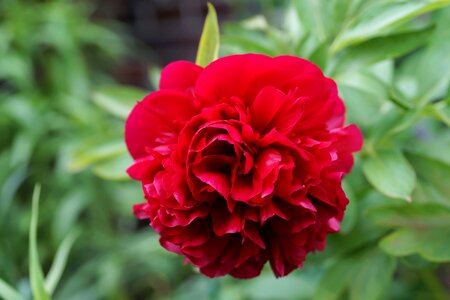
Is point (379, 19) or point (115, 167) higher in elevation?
point (379, 19)

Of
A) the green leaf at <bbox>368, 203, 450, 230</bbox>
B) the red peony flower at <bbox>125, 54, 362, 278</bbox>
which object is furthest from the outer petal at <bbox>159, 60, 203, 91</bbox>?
the green leaf at <bbox>368, 203, 450, 230</bbox>

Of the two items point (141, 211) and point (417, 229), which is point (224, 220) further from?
point (417, 229)

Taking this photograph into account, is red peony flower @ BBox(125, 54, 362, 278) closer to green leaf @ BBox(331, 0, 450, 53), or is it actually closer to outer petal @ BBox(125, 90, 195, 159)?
outer petal @ BBox(125, 90, 195, 159)

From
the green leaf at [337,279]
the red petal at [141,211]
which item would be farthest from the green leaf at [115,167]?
the green leaf at [337,279]

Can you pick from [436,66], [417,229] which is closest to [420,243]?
[417,229]

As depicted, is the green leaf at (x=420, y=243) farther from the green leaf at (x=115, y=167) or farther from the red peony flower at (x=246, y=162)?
the green leaf at (x=115, y=167)

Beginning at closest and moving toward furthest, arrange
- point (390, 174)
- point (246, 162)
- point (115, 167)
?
point (246, 162), point (390, 174), point (115, 167)
